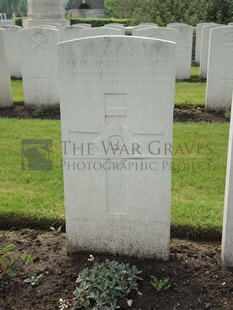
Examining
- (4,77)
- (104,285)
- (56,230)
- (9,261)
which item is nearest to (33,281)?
(9,261)

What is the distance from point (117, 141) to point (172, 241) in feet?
3.35

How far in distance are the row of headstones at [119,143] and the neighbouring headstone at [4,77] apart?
14.8 feet

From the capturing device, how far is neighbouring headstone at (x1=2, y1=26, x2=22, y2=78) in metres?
9.88

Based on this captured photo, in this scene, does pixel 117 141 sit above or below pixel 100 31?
below

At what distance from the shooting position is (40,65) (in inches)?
280

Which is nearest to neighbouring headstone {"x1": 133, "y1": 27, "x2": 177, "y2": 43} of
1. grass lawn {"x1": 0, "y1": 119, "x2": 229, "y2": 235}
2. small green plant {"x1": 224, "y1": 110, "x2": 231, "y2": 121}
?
small green plant {"x1": 224, "y1": 110, "x2": 231, "y2": 121}

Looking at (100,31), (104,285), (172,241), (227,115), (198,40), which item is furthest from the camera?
(198,40)

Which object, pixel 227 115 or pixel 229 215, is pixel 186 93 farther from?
pixel 229 215

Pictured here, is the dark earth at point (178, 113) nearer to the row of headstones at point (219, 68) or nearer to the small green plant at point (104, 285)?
the row of headstones at point (219, 68)

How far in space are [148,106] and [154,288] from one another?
3.83 feet

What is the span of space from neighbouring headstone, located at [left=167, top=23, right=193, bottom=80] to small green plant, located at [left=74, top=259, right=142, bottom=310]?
7887mm

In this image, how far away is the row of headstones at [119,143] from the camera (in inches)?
103

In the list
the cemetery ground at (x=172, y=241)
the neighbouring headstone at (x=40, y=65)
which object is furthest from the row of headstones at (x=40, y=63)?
the cemetery ground at (x=172, y=241)

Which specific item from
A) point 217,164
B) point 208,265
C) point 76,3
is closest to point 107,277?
point 208,265
